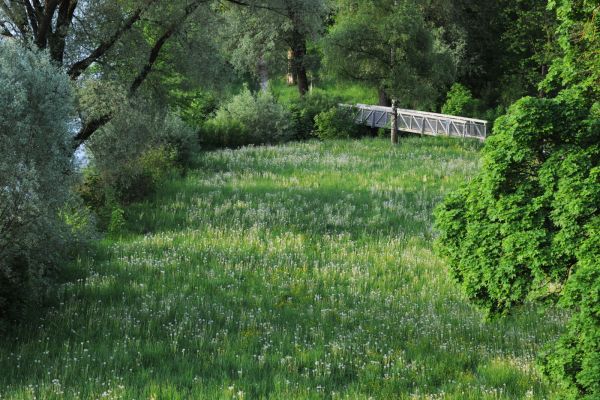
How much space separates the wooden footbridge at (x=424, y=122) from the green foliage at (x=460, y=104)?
502cm

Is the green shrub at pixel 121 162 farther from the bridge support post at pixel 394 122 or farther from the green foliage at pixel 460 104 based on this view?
the green foliage at pixel 460 104

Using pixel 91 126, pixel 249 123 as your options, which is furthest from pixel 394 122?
pixel 91 126

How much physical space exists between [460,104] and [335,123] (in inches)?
438

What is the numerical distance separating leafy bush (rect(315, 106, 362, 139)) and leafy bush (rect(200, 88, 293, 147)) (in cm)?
210

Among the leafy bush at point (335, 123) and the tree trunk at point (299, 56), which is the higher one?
the tree trunk at point (299, 56)

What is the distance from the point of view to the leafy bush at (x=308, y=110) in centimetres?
3859

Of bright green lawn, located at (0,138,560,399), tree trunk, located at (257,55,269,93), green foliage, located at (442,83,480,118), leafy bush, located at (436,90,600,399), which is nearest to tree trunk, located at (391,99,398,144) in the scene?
green foliage, located at (442,83,480,118)

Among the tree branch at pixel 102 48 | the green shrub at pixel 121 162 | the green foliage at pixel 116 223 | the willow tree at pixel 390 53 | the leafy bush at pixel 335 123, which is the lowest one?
the green foliage at pixel 116 223

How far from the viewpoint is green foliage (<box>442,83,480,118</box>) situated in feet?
144

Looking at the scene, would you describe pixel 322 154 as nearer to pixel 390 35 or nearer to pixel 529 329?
pixel 390 35

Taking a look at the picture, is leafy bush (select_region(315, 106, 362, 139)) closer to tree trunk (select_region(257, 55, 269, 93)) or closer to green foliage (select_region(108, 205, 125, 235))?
tree trunk (select_region(257, 55, 269, 93))

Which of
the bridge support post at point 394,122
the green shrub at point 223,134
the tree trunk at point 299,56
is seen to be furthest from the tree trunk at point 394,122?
the tree trunk at point 299,56

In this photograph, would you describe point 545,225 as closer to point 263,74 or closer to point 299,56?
point 299,56

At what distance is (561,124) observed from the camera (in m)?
6.97
